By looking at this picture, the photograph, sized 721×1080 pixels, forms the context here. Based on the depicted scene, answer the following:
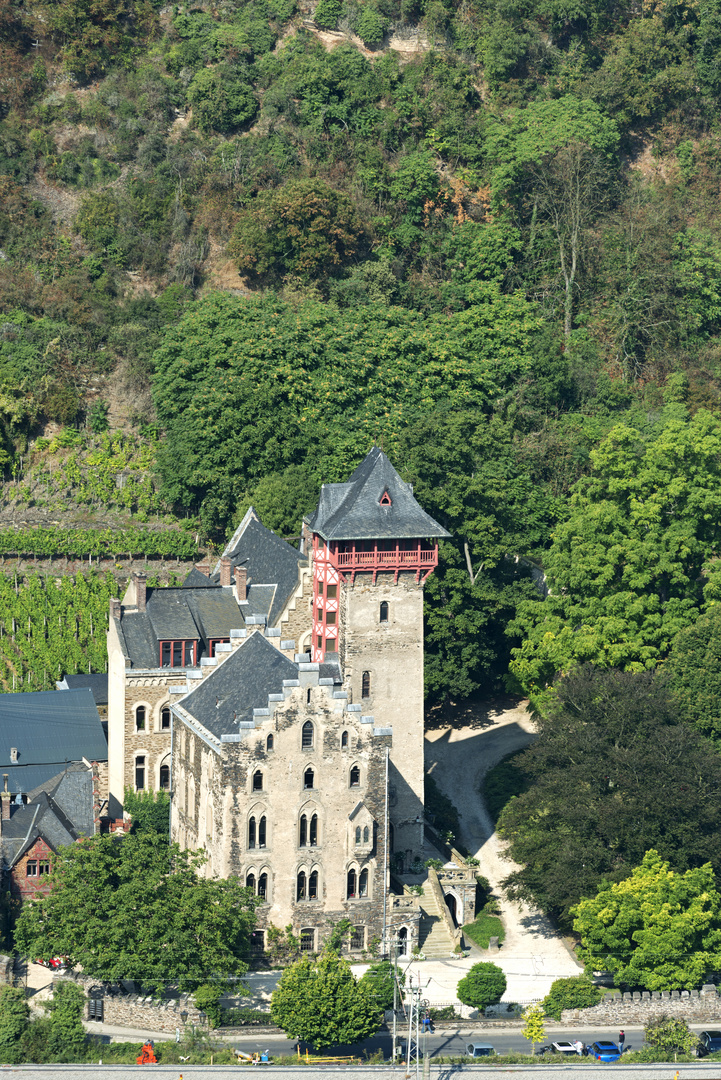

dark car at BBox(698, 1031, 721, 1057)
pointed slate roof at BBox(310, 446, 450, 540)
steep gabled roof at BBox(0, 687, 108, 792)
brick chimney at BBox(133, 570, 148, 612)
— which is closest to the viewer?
dark car at BBox(698, 1031, 721, 1057)

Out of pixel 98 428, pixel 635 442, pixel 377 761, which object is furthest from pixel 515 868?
pixel 98 428

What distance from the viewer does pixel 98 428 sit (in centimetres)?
14462

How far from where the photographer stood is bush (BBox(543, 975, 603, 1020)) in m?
90.1

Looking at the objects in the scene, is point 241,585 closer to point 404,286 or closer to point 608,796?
point 608,796

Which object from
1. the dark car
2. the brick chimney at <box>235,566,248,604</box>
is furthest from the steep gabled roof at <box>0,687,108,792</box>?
the dark car

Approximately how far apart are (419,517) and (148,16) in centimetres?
8317

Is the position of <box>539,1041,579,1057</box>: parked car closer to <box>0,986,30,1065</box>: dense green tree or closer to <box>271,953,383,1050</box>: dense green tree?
<box>271,953,383,1050</box>: dense green tree

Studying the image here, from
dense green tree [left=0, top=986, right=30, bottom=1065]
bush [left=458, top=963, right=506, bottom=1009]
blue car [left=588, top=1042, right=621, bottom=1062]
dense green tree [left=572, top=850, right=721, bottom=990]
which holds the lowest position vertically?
blue car [left=588, top=1042, right=621, bottom=1062]

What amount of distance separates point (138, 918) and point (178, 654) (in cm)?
2090

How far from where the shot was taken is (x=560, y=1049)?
87.1 meters

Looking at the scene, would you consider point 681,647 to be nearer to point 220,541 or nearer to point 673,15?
point 220,541

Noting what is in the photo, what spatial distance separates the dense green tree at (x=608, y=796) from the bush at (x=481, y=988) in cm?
734

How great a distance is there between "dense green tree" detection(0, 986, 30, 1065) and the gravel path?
22.7 meters

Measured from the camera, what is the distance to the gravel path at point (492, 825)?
314ft
